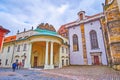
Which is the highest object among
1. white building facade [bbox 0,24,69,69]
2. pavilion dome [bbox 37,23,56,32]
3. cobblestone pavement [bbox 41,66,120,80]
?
pavilion dome [bbox 37,23,56,32]

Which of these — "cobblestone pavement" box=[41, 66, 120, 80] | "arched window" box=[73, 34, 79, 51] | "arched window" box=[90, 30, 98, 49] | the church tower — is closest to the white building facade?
"arched window" box=[73, 34, 79, 51]

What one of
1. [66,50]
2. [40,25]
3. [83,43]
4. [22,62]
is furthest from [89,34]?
[22,62]

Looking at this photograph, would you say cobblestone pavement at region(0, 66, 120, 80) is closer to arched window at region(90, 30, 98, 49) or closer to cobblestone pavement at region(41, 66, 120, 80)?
cobblestone pavement at region(41, 66, 120, 80)

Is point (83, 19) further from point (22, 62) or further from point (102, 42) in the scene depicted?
point (22, 62)

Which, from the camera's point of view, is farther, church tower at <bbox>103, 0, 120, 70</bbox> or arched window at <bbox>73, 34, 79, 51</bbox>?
arched window at <bbox>73, 34, 79, 51</bbox>

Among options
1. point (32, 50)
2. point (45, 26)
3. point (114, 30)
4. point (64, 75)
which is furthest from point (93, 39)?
point (64, 75)

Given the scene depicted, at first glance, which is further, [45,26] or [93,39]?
[45,26]

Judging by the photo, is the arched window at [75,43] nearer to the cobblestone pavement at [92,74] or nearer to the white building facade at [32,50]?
the white building facade at [32,50]

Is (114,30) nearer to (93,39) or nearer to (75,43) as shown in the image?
(93,39)

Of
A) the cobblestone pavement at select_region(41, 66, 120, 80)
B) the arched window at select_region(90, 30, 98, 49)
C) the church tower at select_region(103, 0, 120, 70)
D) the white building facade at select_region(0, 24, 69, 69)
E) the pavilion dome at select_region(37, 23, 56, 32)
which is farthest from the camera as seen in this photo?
the pavilion dome at select_region(37, 23, 56, 32)

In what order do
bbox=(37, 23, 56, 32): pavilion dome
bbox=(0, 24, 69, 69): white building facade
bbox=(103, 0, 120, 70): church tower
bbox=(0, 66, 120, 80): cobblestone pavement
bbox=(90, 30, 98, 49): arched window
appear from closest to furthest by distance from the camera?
bbox=(0, 66, 120, 80): cobblestone pavement
bbox=(103, 0, 120, 70): church tower
bbox=(0, 24, 69, 69): white building facade
bbox=(90, 30, 98, 49): arched window
bbox=(37, 23, 56, 32): pavilion dome

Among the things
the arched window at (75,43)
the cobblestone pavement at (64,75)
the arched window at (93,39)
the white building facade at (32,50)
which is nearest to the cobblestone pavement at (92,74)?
the cobblestone pavement at (64,75)

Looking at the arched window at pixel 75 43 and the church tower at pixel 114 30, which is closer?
Result: the church tower at pixel 114 30

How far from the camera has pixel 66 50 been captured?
27953mm
